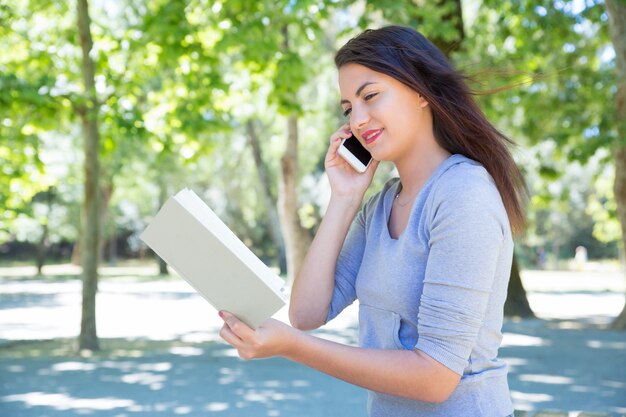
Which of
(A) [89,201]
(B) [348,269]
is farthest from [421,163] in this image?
(A) [89,201]

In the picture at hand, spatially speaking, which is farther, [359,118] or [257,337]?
[359,118]

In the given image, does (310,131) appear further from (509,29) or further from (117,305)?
(509,29)

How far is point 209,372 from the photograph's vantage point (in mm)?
9680

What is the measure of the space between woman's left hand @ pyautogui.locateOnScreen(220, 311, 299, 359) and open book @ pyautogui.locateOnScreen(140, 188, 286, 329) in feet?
0.08

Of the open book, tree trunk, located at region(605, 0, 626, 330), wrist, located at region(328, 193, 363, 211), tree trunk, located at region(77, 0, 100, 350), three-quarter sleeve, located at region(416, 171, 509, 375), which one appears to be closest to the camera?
the open book

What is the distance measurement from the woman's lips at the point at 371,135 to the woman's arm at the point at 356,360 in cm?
52

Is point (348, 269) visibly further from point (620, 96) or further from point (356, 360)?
point (620, 96)

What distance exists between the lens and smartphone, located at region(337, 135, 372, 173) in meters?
2.39

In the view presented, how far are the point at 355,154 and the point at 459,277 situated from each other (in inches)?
30.2

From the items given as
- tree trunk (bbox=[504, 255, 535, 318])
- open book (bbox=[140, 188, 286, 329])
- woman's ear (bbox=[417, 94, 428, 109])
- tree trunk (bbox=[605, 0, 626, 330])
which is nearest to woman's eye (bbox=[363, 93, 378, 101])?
woman's ear (bbox=[417, 94, 428, 109])

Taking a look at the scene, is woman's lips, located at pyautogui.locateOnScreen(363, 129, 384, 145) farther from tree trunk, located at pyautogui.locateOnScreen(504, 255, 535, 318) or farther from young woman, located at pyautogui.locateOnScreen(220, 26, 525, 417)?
tree trunk, located at pyautogui.locateOnScreen(504, 255, 535, 318)

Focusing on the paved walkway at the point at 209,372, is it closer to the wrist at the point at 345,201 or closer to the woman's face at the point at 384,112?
the wrist at the point at 345,201

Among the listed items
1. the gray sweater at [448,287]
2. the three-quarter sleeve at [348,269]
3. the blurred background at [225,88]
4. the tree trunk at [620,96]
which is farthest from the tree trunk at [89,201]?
the gray sweater at [448,287]

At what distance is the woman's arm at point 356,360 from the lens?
68.7 inches
